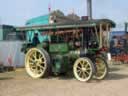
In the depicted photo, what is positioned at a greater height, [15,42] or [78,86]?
[15,42]

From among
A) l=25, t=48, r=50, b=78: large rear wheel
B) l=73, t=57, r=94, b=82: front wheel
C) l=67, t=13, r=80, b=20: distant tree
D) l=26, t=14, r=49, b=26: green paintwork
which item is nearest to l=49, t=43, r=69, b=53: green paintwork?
l=25, t=48, r=50, b=78: large rear wheel

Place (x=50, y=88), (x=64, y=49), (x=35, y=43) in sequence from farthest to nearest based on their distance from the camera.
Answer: (x=35, y=43) → (x=64, y=49) → (x=50, y=88)

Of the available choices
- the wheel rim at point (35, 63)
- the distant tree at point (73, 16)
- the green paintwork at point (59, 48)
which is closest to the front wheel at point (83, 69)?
the green paintwork at point (59, 48)

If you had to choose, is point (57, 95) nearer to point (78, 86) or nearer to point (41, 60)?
point (78, 86)

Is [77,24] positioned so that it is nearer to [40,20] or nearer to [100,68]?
[100,68]

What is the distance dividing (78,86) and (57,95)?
2.03 meters

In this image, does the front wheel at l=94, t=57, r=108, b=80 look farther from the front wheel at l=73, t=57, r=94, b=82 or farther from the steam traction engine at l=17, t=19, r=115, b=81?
the front wheel at l=73, t=57, r=94, b=82

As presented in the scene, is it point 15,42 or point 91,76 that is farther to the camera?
point 15,42

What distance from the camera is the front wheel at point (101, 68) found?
1477cm

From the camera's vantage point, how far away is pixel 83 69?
14055 mm

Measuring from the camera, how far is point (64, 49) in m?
14.7

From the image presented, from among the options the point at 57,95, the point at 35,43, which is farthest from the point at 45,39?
the point at 57,95

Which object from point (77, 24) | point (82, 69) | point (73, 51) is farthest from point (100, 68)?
point (77, 24)

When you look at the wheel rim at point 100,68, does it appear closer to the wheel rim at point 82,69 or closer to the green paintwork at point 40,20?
the wheel rim at point 82,69
